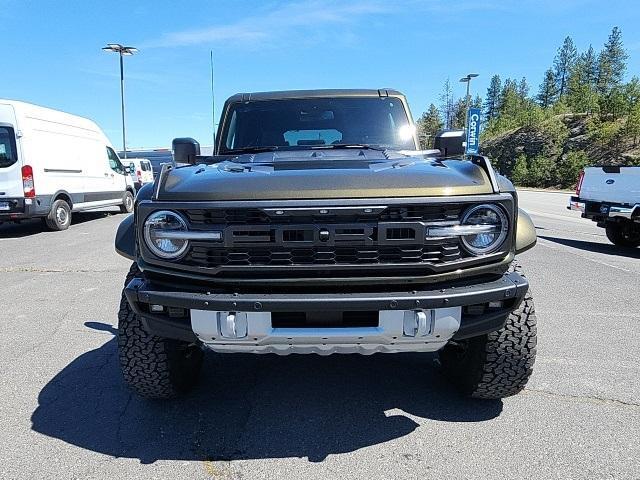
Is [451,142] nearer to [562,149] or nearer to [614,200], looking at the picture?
[614,200]

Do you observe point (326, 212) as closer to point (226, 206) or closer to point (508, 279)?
point (226, 206)

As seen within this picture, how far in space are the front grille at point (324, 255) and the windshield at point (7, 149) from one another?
363 inches

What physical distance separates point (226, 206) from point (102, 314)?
3069mm

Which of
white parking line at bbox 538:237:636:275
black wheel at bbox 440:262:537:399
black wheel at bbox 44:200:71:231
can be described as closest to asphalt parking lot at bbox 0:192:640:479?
black wheel at bbox 440:262:537:399

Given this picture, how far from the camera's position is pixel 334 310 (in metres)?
2.12

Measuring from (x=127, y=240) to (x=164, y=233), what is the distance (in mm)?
496

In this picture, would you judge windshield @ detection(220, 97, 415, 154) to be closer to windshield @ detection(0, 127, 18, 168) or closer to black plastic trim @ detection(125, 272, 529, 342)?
black plastic trim @ detection(125, 272, 529, 342)

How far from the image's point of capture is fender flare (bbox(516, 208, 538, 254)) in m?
2.48

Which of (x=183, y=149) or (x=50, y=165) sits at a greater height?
(x=183, y=149)

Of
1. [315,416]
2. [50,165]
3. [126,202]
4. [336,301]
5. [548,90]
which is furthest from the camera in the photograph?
[548,90]

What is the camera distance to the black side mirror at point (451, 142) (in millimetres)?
3506

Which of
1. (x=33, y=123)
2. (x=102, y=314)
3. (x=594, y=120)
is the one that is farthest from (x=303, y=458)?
(x=594, y=120)

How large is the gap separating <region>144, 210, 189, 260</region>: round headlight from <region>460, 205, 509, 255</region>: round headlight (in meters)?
1.30

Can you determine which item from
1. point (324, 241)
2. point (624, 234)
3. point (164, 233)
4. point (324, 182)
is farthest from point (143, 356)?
point (624, 234)
